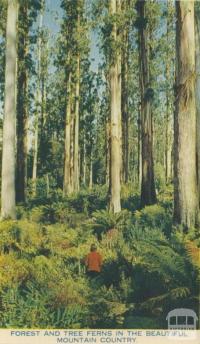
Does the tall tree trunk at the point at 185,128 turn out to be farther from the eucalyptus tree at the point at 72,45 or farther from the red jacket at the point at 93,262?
the eucalyptus tree at the point at 72,45

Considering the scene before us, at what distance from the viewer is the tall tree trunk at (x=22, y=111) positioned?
2156cm

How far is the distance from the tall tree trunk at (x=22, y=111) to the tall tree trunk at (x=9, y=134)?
622 centimetres

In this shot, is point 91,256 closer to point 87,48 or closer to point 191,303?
point 191,303

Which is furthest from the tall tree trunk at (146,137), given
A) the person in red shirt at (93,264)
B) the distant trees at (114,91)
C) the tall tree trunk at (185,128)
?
the person in red shirt at (93,264)

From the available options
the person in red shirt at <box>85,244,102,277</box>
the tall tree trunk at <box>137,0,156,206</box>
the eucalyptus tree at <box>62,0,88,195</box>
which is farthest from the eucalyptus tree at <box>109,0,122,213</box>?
the eucalyptus tree at <box>62,0,88,195</box>

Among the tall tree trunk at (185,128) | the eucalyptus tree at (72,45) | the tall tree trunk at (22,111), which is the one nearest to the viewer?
the tall tree trunk at (185,128)

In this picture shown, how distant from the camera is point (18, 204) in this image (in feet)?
66.7

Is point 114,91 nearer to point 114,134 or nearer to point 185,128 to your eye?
point 114,134

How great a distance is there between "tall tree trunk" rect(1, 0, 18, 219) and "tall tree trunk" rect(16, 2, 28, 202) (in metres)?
6.22

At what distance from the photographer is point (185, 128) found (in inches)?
409

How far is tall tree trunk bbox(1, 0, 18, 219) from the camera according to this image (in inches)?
590

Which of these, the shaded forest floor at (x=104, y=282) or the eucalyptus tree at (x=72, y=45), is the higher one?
the eucalyptus tree at (x=72, y=45)

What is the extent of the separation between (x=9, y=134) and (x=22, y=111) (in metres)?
7.22
